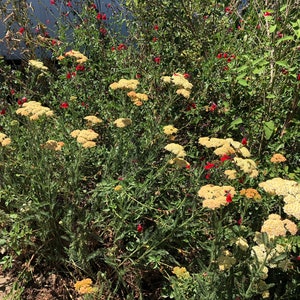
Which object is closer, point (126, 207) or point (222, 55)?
point (126, 207)

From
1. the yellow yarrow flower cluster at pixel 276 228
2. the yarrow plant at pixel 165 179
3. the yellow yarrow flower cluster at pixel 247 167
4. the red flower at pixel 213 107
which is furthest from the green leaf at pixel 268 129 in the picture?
the yellow yarrow flower cluster at pixel 276 228

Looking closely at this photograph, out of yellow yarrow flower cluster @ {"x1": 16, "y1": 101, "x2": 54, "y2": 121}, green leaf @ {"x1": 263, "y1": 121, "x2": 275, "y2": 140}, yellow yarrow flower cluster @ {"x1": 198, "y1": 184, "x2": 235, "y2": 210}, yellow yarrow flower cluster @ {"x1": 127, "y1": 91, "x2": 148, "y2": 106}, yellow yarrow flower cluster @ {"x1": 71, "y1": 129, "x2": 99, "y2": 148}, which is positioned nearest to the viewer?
yellow yarrow flower cluster @ {"x1": 198, "y1": 184, "x2": 235, "y2": 210}

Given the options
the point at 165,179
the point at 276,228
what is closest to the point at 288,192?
the point at 276,228

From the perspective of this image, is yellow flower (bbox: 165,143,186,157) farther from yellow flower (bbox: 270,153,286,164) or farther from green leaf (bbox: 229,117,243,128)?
green leaf (bbox: 229,117,243,128)

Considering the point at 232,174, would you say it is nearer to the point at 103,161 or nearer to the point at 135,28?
the point at 103,161

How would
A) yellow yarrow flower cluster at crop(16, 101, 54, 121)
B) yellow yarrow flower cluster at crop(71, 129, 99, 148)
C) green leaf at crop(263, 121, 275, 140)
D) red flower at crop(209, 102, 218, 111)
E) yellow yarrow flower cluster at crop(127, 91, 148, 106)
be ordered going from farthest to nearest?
red flower at crop(209, 102, 218, 111)
green leaf at crop(263, 121, 275, 140)
yellow yarrow flower cluster at crop(127, 91, 148, 106)
yellow yarrow flower cluster at crop(16, 101, 54, 121)
yellow yarrow flower cluster at crop(71, 129, 99, 148)

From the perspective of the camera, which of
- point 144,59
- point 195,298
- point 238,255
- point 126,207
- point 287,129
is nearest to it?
point 238,255

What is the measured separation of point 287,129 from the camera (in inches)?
123

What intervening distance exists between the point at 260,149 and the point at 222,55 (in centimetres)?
99

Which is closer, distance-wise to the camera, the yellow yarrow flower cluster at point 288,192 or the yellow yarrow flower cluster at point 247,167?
the yellow yarrow flower cluster at point 288,192

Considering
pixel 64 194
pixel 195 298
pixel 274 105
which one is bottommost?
pixel 195 298

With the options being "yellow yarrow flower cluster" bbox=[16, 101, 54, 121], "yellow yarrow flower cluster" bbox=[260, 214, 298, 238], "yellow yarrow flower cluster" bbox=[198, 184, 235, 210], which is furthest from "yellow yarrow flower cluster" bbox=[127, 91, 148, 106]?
"yellow yarrow flower cluster" bbox=[260, 214, 298, 238]

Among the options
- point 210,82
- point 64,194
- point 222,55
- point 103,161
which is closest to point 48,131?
point 103,161

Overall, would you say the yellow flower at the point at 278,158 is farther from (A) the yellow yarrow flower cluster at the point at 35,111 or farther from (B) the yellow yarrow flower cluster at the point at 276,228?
(A) the yellow yarrow flower cluster at the point at 35,111
